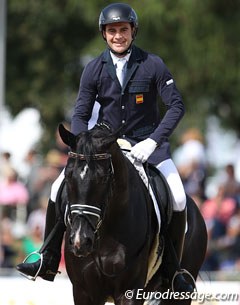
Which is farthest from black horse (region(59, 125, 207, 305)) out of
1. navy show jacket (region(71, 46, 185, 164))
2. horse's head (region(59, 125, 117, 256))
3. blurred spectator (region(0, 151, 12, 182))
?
blurred spectator (region(0, 151, 12, 182))

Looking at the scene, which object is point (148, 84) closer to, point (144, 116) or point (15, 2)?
point (144, 116)

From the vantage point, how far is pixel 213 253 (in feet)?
49.3

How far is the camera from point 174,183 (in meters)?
8.02

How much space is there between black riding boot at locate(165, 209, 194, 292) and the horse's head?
1.17 metres

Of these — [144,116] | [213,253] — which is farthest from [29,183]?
[144,116]

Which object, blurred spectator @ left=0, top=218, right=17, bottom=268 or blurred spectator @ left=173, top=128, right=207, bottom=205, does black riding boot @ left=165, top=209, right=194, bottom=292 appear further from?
blurred spectator @ left=173, top=128, right=207, bottom=205

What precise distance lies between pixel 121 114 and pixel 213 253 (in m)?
7.57

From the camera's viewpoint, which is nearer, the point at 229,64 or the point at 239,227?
the point at 239,227

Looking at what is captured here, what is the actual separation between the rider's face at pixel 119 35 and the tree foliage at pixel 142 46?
9863 mm

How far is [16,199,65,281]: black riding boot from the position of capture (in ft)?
25.4

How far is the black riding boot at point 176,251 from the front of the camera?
7.90 meters

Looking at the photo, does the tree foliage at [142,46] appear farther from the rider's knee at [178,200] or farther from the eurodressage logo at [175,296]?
the rider's knee at [178,200]

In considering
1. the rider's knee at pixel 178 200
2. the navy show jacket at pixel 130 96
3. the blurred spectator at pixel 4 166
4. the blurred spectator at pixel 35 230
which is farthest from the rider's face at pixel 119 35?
the blurred spectator at pixel 4 166

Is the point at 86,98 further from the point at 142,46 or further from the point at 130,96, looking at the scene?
the point at 142,46
